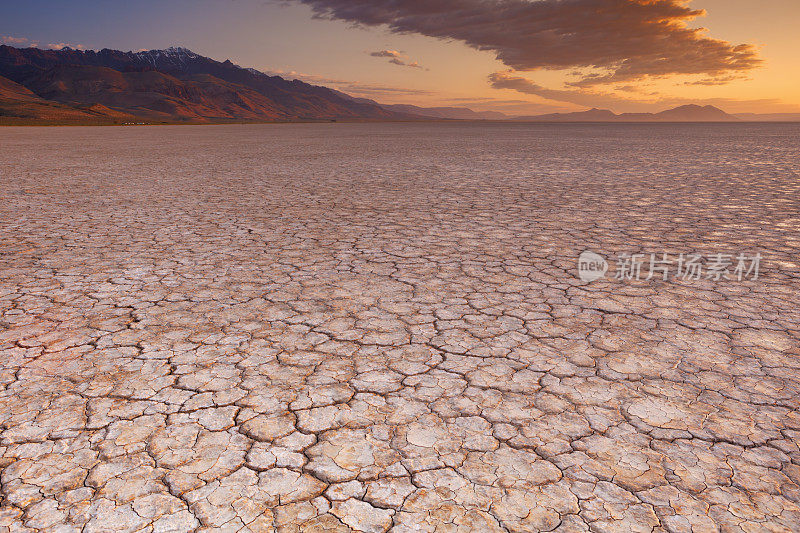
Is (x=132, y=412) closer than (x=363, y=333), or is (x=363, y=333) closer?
(x=132, y=412)

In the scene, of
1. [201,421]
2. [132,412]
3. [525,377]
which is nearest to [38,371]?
[132,412]

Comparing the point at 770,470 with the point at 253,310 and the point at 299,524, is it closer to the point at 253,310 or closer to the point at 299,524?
the point at 299,524

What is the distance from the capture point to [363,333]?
2900 millimetres

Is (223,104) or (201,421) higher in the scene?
(223,104)

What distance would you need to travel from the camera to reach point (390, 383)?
2334mm

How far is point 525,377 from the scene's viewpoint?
2.39 meters

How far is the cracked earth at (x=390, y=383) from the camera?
5.30 feet

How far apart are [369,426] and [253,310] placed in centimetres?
152

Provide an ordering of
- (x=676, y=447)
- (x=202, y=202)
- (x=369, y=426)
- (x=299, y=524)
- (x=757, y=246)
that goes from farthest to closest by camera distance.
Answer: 1. (x=202, y=202)
2. (x=757, y=246)
3. (x=369, y=426)
4. (x=676, y=447)
5. (x=299, y=524)

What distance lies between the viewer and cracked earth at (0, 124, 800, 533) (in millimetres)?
1614

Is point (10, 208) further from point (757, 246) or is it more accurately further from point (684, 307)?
point (757, 246)

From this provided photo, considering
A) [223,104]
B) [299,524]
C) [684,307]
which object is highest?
[223,104]

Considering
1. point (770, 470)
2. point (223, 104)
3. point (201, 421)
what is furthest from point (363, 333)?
point (223, 104)

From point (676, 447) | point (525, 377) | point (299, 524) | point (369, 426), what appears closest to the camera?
point (299, 524)
